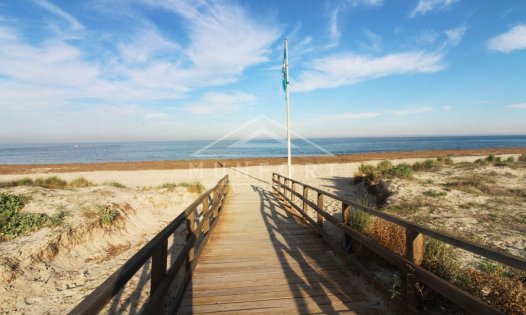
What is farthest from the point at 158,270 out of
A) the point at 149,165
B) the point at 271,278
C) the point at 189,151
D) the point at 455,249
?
the point at 189,151

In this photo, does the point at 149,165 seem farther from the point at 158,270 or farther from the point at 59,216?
the point at 158,270

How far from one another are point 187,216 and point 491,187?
11966 mm

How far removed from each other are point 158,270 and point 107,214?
22.3 ft

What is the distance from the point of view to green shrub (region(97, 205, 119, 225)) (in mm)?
8359

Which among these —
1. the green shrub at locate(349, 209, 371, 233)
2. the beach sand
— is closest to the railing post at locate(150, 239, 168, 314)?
the beach sand

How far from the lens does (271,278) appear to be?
437 cm

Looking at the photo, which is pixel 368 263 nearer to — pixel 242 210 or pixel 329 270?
pixel 329 270

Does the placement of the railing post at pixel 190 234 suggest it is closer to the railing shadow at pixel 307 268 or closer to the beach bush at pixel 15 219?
the railing shadow at pixel 307 268

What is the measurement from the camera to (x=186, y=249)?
4.21 m

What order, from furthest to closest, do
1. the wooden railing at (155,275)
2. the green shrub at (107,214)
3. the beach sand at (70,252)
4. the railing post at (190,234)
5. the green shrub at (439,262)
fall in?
1. the green shrub at (107,214)
2. the beach sand at (70,252)
3. the railing post at (190,234)
4. the green shrub at (439,262)
5. the wooden railing at (155,275)

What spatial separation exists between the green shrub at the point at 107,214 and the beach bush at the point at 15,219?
4.52 feet

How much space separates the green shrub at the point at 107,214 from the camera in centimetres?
836

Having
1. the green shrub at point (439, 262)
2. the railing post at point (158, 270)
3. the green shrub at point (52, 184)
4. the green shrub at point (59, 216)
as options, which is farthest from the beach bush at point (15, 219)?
the green shrub at point (439, 262)

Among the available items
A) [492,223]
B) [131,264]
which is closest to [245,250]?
[131,264]
